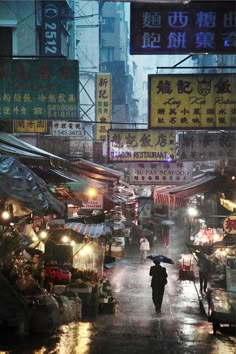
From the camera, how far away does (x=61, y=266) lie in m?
17.3

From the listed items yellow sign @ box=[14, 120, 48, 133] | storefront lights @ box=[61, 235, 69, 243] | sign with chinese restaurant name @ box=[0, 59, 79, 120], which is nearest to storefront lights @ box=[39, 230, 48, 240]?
storefront lights @ box=[61, 235, 69, 243]

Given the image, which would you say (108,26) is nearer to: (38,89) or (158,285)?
(158,285)

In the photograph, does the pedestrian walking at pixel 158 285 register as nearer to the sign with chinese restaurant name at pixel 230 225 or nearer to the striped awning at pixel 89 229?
the striped awning at pixel 89 229

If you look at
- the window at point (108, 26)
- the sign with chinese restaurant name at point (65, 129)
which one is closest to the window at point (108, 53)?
the window at point (108, 26)

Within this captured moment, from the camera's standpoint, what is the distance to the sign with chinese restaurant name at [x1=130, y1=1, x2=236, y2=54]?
12500mm

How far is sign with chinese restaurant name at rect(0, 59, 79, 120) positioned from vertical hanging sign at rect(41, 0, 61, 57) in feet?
35.2

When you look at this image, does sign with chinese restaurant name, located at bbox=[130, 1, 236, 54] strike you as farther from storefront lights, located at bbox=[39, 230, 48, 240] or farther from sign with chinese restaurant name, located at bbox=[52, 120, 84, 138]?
sign with chinese restaurant name, located at bbox=[52, 120, 84, 138]

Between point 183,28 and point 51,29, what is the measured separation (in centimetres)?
1448

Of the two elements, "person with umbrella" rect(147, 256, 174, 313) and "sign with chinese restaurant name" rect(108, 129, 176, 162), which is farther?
"sign with chinese restaurant name" rect(108, 129, 176, 162)

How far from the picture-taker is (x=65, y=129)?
23.6 metres

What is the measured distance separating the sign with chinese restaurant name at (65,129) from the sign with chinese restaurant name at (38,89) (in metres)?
8.32

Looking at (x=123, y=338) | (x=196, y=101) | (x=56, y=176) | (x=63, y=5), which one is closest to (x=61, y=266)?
(x=56, y=176)

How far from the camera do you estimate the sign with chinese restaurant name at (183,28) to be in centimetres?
1250

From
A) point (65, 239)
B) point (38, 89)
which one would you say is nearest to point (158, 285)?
point (65, 239)
